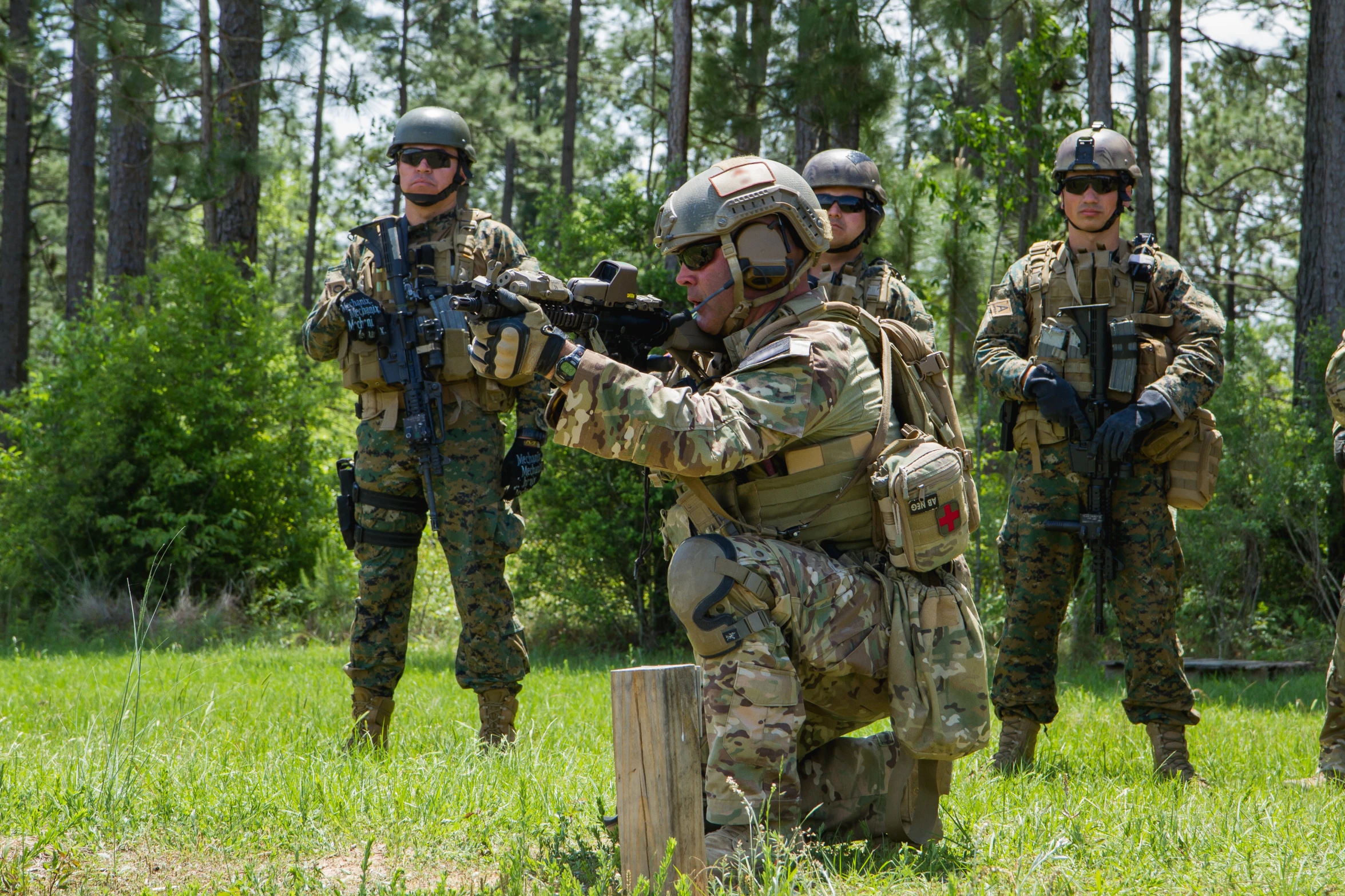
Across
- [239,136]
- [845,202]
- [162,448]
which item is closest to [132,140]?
[239,136]

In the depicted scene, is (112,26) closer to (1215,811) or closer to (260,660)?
(260,660)

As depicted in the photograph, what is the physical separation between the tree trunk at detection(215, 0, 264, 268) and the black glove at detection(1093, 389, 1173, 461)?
849 centimetres

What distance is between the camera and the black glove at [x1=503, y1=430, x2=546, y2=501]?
14.9ft

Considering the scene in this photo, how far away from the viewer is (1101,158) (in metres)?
4.59

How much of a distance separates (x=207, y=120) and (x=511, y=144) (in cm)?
1566

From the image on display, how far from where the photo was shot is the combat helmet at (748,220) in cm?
302

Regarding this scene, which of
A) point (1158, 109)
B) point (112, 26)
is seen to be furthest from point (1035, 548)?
point (1158, 109)

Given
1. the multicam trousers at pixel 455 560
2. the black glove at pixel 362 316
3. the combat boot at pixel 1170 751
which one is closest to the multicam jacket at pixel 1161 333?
the combat boot at pixel 1170 751

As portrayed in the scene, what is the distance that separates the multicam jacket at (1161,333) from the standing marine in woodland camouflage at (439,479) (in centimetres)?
187

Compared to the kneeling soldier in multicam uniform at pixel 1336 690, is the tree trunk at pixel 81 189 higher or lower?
higher

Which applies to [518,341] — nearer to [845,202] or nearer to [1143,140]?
[845,202]

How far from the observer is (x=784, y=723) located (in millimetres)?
2809

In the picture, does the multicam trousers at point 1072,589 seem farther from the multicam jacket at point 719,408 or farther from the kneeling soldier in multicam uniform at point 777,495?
the multicam jacket at point 719,408

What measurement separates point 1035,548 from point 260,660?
5226 millimetres
